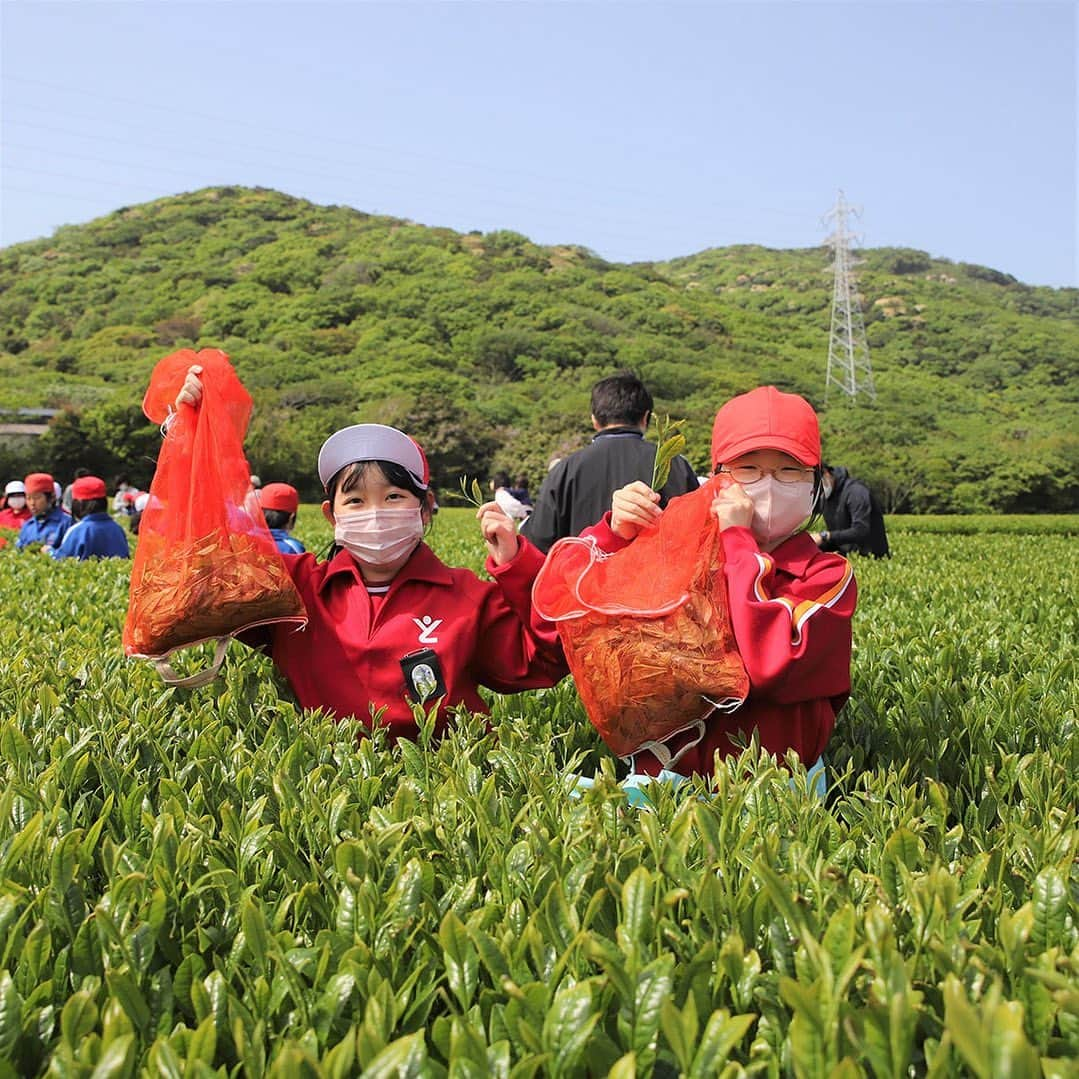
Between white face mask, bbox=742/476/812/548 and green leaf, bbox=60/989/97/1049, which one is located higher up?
white face mask, bbox=742/476/812/548

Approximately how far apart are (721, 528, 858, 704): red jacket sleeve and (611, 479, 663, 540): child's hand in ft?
0.58

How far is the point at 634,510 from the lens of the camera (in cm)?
232

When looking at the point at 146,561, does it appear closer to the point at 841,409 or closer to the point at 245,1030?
the point at 245,1030

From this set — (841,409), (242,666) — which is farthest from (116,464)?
(242,666)

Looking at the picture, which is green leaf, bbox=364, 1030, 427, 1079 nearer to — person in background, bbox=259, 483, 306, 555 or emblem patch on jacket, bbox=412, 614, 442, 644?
emblem patch on jacket, bbox=412, 614, 442, 644

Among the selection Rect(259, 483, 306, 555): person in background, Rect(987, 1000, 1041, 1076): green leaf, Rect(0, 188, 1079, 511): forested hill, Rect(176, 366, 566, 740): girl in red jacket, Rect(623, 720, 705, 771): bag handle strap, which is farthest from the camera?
Rect(0, 188, 1079, 511): forested hill

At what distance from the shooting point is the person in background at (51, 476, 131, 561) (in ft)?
27.2

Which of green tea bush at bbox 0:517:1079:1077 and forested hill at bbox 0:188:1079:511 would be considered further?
forested hill at bbox 0:188:1079:511

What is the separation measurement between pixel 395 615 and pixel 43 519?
339 inches

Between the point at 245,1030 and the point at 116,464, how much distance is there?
3935 centimetres

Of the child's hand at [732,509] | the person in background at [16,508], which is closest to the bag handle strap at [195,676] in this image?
the child's hand at [732,509]

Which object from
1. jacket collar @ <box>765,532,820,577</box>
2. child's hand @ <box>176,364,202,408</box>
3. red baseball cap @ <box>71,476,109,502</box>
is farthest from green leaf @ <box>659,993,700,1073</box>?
red baseball cap @ <box>71,476,109,502</box>

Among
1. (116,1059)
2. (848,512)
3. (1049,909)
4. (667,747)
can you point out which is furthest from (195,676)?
(848,512)

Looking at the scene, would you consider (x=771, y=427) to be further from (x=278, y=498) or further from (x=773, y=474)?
(x=278, y=498)
